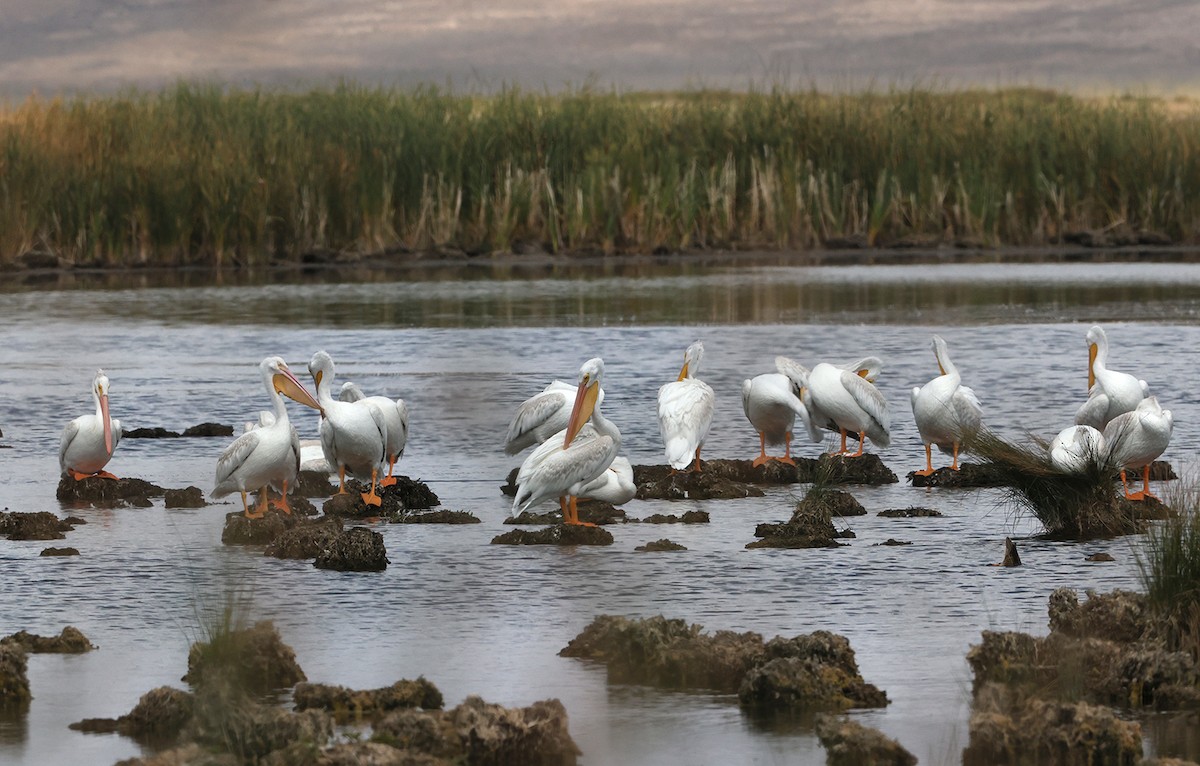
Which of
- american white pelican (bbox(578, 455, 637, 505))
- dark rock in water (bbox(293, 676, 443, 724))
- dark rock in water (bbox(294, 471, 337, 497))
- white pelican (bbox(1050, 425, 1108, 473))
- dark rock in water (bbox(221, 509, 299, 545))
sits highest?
white pelican (bbox(1050, 425, 1108, 473))

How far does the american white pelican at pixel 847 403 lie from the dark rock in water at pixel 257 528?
11.7 ft

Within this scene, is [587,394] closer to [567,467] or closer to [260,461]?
[567,467]

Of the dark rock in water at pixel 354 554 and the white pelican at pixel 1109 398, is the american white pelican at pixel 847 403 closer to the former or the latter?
the white pelican at pixel 1109 398

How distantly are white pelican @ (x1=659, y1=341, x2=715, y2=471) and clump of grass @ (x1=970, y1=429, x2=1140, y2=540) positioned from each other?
176 cm

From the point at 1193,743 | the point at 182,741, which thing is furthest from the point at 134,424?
the point at 1193,743

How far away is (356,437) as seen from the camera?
9914 millimetres

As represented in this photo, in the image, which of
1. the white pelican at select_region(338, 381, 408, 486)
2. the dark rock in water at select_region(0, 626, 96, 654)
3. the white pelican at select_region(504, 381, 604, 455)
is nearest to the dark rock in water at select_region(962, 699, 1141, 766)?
the dark rock in water at select_region(0, 626, 96, 654)

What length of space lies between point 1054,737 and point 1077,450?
12.8ft

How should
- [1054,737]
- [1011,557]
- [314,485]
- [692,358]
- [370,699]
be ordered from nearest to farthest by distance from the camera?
1. [1054,737]
2. [370,699]
3. [1011,557]
4. [314,485]
5. [692,358]

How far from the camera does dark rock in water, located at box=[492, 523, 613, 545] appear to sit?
29.0 ft

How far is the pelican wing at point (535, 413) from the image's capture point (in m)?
10.7

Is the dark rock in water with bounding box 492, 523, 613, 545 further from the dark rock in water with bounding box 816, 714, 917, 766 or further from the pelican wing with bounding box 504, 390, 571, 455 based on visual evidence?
the dark rock in water with bounding box 816, 714, 917, 766

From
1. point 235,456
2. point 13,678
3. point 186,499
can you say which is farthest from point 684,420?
point 13,678

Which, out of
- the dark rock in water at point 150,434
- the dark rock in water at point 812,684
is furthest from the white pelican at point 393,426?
the dark rock in water at point 812,684
